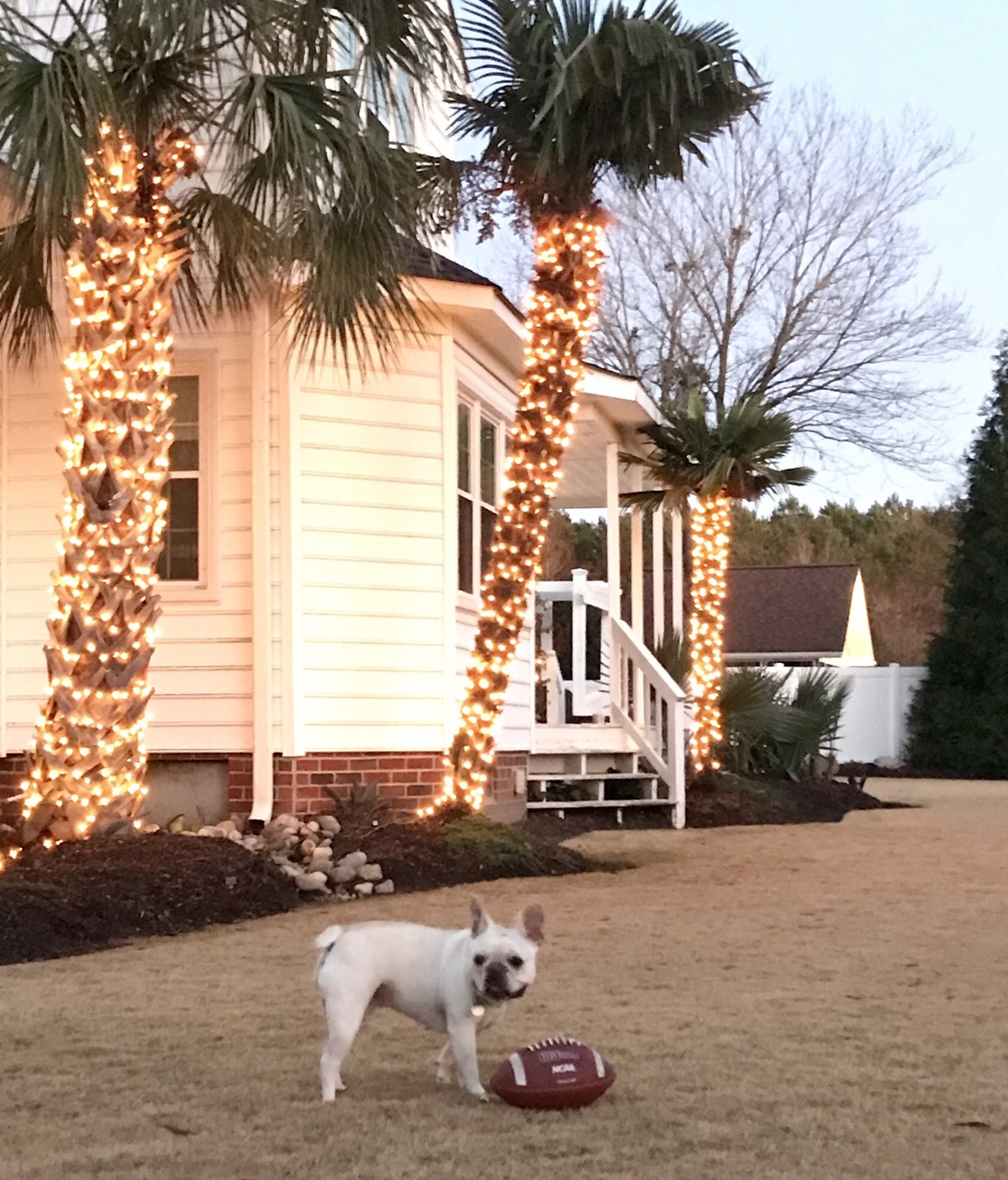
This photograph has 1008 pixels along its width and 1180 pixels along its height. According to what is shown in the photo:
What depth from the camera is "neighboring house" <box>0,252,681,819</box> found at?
11.2m

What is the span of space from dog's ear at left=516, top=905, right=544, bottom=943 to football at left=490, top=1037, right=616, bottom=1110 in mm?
331

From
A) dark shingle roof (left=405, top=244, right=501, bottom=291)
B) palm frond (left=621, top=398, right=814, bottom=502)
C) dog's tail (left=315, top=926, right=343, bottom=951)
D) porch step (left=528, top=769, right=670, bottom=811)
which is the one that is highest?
dark shingle roof (left=405, top=244, right=501, bottom=291)

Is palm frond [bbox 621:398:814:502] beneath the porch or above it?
above

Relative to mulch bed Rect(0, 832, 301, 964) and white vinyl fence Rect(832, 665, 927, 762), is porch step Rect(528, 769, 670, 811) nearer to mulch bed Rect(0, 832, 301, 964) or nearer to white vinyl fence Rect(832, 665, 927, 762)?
mulch bed Rect(0, 832, 301, 964)

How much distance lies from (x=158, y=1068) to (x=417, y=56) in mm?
6394

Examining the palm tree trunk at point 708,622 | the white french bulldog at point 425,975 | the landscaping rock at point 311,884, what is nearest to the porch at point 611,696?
the palm tree trunk at point 708,622

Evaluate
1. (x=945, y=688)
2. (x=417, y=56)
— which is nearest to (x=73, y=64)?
(x=417, y=56)

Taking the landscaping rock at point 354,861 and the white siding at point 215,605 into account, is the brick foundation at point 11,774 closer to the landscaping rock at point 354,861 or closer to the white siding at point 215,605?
the white siding at point 215,605

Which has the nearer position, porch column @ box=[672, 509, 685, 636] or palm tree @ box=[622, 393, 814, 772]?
palm tree @ box=[622, 393, 814, 772]

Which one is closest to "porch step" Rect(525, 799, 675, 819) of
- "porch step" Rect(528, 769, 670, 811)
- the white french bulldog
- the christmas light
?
"porch step" Rect(528, 769, 670, 811)

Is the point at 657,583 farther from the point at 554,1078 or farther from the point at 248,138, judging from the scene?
the point at 554,1078

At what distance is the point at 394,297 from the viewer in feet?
32.7

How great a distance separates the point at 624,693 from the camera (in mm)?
15203

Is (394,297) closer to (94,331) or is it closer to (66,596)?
(94,331)
